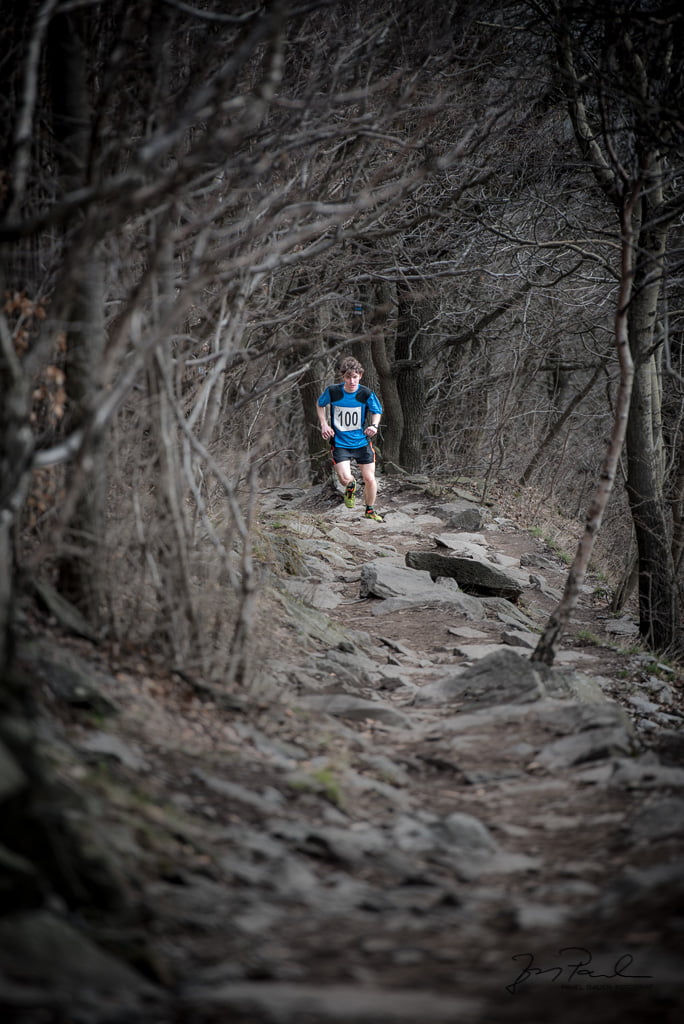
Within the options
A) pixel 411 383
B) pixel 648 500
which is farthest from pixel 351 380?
pixel 411 383

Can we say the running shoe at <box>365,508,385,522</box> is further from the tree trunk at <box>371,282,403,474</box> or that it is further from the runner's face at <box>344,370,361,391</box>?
the tree trunk at <box>371,282,403,474</box>

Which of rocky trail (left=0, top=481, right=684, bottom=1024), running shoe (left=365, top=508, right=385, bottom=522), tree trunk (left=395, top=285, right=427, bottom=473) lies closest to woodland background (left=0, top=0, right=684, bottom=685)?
rocky trail (left=0, top=481, right=684, bottom=1024)

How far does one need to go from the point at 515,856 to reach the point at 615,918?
890mm

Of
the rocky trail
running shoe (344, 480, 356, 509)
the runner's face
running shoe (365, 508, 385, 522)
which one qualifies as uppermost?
the runner's face

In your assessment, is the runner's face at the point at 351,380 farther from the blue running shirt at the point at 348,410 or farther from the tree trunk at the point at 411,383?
the tree trunk at the point at 411,383

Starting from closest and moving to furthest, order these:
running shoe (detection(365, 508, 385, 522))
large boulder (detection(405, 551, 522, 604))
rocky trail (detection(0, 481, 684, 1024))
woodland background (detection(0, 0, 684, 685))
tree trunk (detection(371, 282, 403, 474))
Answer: rocky trail (detection(0, 481, 684, 1024)), woodland background (detection(0, 0, 684, 685)), large boulder (detection(405, 551, 522, 604)), running shoe (detection(365, 508, 385, 522)), tree trunk (detection(371, 282, 403, 474))

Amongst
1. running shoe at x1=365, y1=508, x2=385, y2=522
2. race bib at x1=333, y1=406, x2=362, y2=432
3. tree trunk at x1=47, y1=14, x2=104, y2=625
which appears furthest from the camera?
running shoe at x1=365, y1=508, x2=385, y2=522

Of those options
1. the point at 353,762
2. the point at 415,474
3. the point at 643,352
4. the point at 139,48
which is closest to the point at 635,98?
the point at 643,352

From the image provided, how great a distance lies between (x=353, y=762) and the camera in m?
4.56

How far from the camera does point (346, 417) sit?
1096 cm

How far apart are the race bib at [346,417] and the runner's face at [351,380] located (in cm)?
30

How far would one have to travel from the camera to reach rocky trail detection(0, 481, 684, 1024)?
2.26 metres

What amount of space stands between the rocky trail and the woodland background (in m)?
0.65

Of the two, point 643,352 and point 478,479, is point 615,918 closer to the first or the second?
point 643,352
